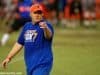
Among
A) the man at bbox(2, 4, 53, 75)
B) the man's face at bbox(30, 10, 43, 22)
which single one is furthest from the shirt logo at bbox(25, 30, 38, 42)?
the man's face at bbox(30, 10, 43, 22)

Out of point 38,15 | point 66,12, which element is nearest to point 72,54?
point 38,15

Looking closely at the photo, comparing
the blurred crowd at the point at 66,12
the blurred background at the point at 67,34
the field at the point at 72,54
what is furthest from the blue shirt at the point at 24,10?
the blurred crowd at the point at 66,12

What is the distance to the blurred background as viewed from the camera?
51.3ft

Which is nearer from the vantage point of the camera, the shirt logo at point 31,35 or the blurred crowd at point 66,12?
the shirt logo at point 31,35

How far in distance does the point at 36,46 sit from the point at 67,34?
15.3 metres

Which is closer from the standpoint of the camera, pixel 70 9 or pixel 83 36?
pixel 83 36

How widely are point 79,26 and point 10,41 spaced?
8065 millimetres

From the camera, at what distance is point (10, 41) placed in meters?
21.9

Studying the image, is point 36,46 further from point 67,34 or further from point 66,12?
point 66,12

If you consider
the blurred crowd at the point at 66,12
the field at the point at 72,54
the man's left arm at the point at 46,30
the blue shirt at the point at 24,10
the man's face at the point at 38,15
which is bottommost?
the blurred crowd at the point at 66,12

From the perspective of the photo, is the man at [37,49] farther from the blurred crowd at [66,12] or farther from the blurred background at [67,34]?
the blurred crowd at [66,12]

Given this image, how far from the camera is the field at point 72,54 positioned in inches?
587

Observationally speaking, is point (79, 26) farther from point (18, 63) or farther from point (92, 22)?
point (18, 63)

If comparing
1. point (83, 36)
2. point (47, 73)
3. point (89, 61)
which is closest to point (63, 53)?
point (89, 61)
